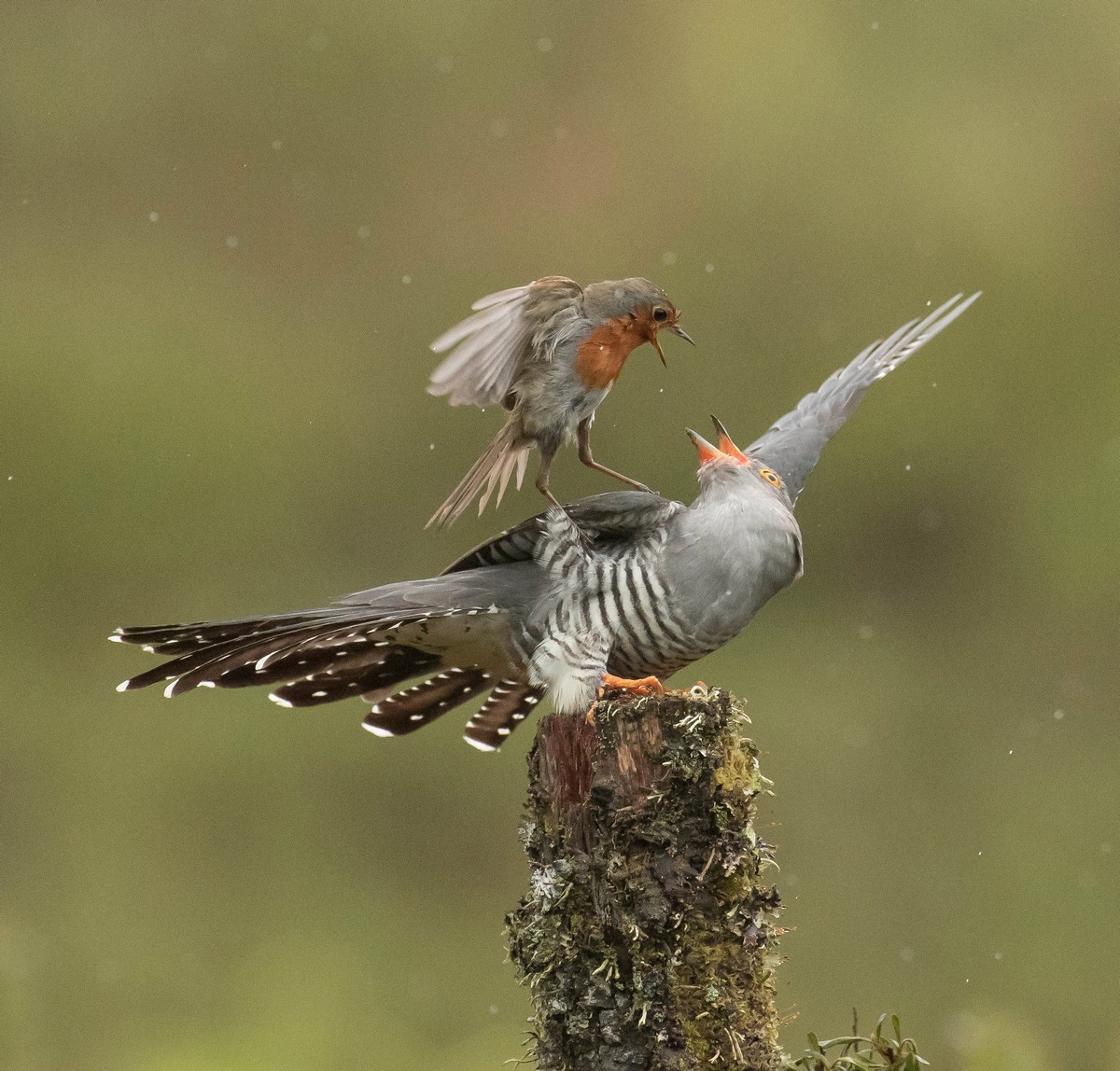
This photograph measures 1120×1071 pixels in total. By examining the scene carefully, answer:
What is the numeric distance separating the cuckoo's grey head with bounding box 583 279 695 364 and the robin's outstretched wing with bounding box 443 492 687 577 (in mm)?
282

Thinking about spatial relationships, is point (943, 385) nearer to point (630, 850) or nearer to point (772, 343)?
point (772, 343)

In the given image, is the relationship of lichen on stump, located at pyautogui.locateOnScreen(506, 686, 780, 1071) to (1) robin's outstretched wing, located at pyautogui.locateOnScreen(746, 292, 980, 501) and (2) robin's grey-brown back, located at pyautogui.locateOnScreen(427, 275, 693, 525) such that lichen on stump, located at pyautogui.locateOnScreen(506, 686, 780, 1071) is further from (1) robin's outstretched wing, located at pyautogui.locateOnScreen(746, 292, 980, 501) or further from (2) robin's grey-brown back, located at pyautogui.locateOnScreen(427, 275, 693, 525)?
(1) robin's outstretched wing, located at pyautogui.locateOnScreen(746, 292, 980, 501)

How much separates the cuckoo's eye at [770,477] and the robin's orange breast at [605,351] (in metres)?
0.37

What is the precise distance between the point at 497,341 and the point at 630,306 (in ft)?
0.92

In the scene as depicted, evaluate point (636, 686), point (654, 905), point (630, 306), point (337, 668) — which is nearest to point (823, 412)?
point (630, 306)

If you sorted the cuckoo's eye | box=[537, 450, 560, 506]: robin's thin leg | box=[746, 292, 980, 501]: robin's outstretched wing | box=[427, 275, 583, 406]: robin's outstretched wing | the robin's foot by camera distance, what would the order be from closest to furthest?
the robin's foot, box=[427, 275, 583, 406]: robin's outstretched wing, box=[537, 450, 560, 506]: robin's thin leg, the cuckoo's eye, box=[746, 292, 980, 501]: robin's outstretched wing

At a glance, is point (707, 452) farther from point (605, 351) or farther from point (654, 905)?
point (654, 905)

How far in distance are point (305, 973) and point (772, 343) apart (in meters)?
4.19

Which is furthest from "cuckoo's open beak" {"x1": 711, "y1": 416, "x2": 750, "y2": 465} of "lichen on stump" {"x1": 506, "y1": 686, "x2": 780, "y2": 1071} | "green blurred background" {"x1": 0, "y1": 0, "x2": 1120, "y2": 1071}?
"green blurred background" {"x1": 0, "y1": 0, "x2": 1120, "y2": 1071}

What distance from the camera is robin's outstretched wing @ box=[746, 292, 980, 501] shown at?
3037mm

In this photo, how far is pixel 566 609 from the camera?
267cm

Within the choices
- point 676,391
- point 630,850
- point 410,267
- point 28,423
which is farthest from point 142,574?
point 630,850

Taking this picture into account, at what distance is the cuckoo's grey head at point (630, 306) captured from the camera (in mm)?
2656

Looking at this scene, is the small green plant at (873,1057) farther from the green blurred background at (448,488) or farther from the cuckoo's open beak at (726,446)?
the green blurred background at (448,488)
